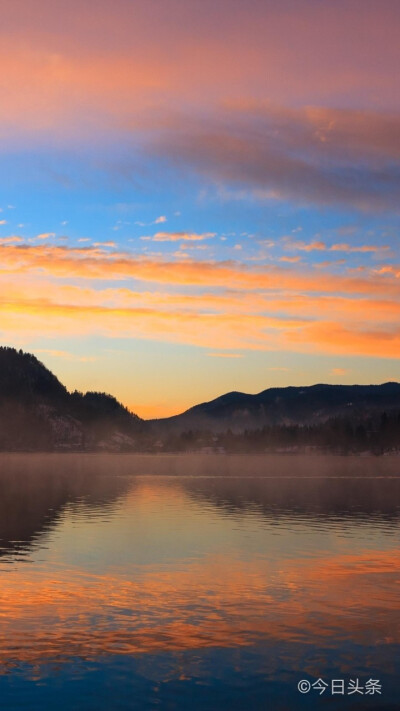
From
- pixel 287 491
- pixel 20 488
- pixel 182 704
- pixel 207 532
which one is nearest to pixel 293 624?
pixel 182 704

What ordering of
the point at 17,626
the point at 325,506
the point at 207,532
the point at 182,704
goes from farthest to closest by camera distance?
the point at 325,506 → the point at 207,532 → the point at 17,626 → the point at 182,704

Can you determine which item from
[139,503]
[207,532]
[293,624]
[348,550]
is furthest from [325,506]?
[293,624]

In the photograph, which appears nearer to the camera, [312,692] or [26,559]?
[312,692]

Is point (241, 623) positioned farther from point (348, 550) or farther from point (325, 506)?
point (325, 506)

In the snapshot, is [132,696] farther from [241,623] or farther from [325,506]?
[325,506]

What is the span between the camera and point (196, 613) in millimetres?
39719

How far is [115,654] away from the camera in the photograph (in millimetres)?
31938

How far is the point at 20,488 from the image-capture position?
14450 centimetres

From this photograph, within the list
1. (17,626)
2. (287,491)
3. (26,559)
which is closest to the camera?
(17,626)

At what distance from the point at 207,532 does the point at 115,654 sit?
4346cm

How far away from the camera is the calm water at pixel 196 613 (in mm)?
28125

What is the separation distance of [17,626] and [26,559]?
68.3 ft

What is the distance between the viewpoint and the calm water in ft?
92.3

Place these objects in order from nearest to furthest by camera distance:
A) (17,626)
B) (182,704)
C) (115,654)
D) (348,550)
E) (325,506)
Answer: (182,704) → (115,654) → (17,626) → (348,550) → (325,506)
